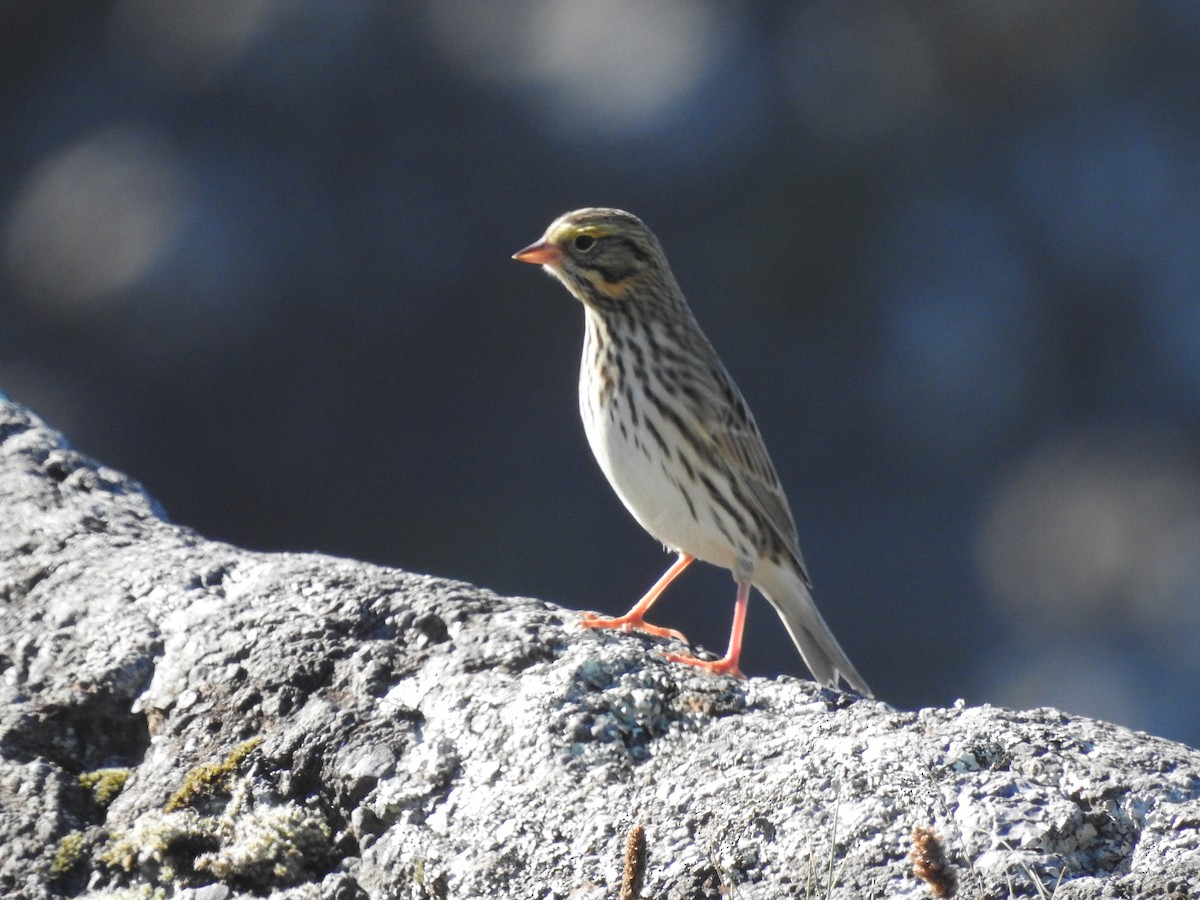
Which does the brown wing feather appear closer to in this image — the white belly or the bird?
the bird

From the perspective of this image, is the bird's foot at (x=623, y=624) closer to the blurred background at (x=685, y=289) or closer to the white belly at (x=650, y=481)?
the white belly at (x=650, y=481)

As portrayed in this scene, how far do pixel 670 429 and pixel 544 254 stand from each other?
2.99 ft

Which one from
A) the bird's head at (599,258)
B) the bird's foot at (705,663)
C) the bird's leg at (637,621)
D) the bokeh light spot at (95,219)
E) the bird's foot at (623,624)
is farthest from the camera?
the bokeh light spot at (95,219)

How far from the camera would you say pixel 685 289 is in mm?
18297

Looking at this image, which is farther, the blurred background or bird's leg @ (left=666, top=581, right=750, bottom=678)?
the blurred background

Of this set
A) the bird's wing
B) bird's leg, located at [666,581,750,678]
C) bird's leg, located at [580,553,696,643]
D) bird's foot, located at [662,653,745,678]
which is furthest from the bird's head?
bird's foot, located at [662,653,745,678]

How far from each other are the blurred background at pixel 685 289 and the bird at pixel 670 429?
9.87m

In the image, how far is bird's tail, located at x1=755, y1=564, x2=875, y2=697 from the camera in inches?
288

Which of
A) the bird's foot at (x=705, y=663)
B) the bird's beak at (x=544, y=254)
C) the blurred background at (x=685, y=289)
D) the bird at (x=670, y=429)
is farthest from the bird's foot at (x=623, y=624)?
the blurred background at (x=685, y=289)

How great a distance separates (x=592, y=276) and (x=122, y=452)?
12524 mm

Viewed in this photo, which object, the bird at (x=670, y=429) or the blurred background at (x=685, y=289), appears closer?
the bird at (x=670, y=429)

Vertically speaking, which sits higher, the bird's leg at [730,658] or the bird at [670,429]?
the bird at [670,429]

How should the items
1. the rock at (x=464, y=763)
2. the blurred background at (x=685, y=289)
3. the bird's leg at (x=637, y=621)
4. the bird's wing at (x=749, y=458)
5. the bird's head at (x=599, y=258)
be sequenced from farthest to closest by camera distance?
the blurred background at (x=685, y=289)
the bird's head at (x=599, y=258)
the bird's wing at (x=749, y=458)
the bird's leg at (x=637, y=621)
the rock at (x=464, y=763)

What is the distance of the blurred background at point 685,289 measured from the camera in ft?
58.7
